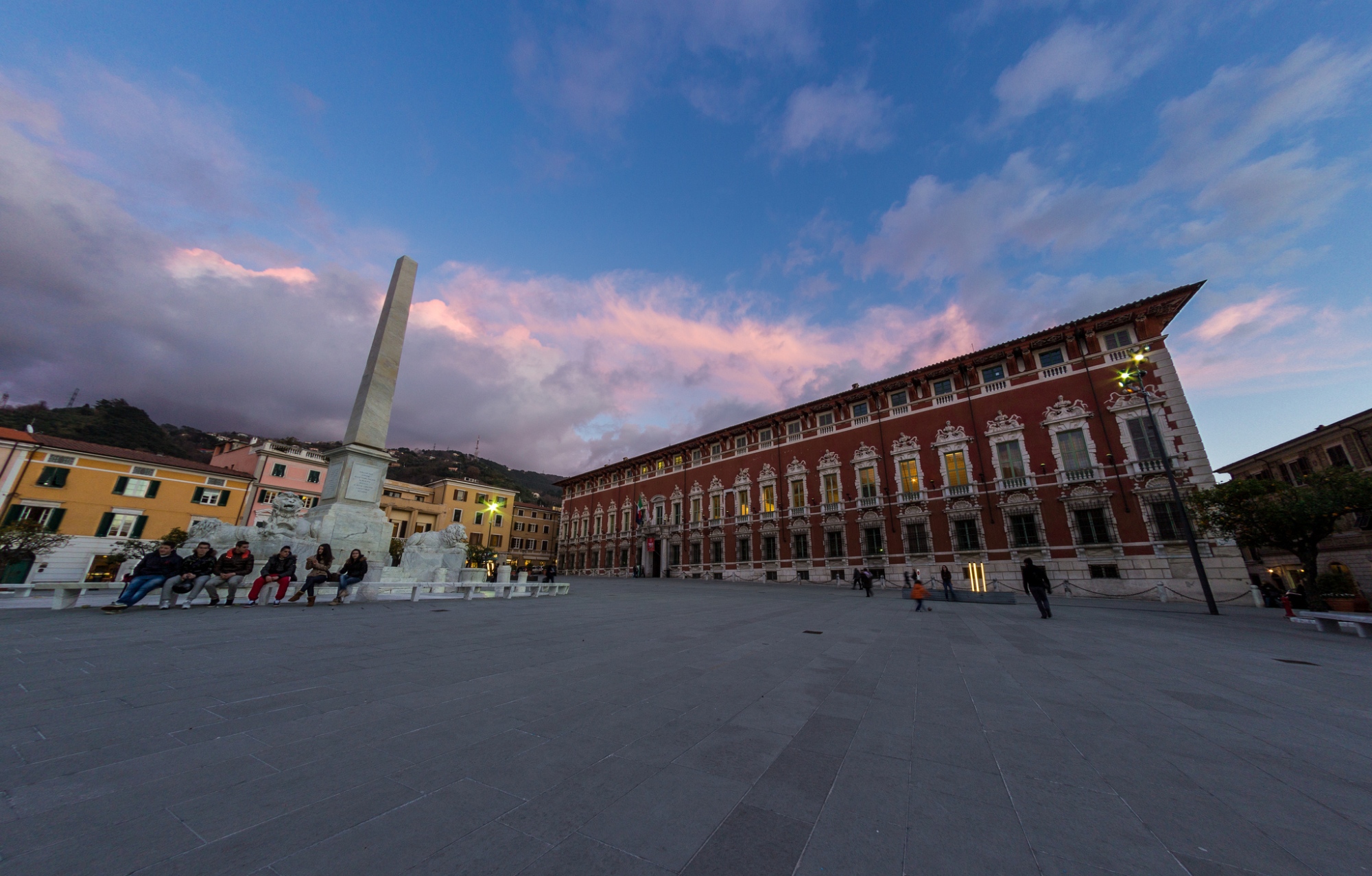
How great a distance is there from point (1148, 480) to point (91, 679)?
31.9 metres

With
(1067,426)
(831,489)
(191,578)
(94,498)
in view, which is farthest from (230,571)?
(94,498)

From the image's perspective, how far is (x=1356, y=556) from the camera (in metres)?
24.5

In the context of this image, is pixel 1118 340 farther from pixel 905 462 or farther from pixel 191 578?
pixel 191 578

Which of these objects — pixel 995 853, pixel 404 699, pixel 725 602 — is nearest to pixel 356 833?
pixel 404 699

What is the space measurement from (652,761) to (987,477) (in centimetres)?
2852

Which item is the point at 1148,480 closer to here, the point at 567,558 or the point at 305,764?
the point at 305,764

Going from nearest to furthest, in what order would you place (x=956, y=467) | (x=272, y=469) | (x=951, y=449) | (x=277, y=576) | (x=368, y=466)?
(x=277, y=576) < (x=368, y=466) < (x=956, y=467) < (x=951, y=449) < (x=272, y=469)

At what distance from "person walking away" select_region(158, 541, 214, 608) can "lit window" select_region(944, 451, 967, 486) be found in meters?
30.5

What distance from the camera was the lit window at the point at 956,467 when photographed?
26875 mm

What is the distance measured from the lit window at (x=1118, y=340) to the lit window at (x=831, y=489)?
15.7 meters

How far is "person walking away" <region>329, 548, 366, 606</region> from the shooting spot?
11.0 metres

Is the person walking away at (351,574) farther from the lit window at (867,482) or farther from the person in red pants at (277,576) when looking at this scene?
the lit window at (867,482)

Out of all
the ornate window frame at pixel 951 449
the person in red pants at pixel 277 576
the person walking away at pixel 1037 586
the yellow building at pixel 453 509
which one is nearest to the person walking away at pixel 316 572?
the person in red pants at pixel 277 576

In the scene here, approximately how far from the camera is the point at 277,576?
1048cm
